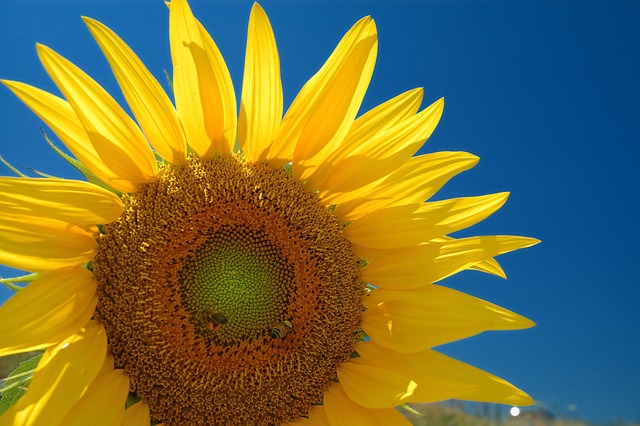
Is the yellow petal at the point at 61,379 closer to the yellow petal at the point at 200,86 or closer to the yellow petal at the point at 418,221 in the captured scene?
the yellow petal at the point at 200,86

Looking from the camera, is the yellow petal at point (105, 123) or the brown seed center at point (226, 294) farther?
the brown seed center at point (226, 294)

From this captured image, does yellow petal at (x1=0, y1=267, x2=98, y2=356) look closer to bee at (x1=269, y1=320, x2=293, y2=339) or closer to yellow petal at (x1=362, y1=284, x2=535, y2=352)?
bee at (x1=269, y1=320, x2=293, y2=339)

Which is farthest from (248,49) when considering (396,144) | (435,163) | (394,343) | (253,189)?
(394,343)

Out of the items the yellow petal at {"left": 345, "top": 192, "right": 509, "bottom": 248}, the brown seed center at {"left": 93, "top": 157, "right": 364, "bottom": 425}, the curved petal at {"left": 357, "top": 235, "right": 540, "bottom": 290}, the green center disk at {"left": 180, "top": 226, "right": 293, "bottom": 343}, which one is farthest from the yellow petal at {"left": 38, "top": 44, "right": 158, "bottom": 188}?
the curved petal at {"left": 357, "top": 235, "right": 540, "bottom": 290}

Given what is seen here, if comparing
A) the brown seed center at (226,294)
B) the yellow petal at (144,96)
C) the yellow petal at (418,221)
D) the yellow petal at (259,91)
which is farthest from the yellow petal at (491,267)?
the yellow petal at (144,96)

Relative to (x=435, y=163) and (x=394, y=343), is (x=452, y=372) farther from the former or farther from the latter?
(x=435, y=163)

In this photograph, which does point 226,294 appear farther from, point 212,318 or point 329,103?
point 329,103
